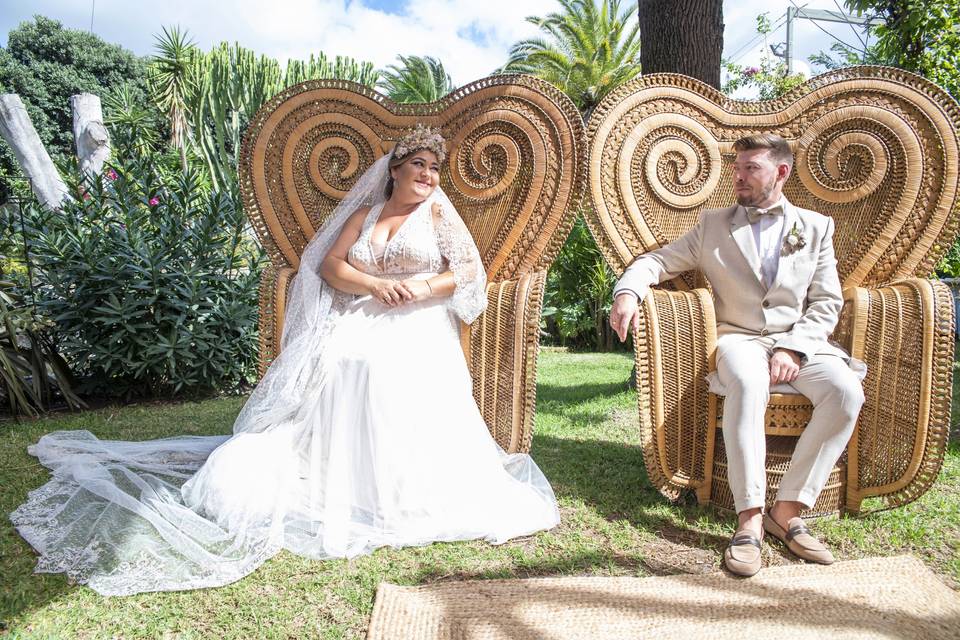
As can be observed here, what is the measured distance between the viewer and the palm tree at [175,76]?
13.9 metres

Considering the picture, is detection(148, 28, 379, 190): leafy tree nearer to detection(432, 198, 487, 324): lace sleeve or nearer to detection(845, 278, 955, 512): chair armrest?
detection(432, 198, 487, 324): lace sleeve

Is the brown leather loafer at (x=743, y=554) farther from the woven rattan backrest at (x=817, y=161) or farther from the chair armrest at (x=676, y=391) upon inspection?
the woven rattan backrest at (x=817, y=161)

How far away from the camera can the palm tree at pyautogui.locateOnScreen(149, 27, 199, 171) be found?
1388 cm

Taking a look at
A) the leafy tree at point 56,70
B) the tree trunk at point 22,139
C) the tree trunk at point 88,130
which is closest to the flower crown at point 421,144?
the tree trunk at point 22,139

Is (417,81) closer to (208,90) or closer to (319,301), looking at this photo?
(208,90)

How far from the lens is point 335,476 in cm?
233

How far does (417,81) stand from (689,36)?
17809 millimetres

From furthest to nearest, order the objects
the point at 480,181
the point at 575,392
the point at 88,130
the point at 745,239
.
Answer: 1. the point at 88,130
2. the point at 575,392
3. the point at 480,181
4. the point at 745,239

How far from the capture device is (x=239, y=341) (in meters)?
4.55

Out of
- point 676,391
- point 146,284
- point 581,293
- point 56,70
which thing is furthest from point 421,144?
point 56,70

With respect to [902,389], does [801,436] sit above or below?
below

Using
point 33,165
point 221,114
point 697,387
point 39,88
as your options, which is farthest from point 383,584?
point 39,88

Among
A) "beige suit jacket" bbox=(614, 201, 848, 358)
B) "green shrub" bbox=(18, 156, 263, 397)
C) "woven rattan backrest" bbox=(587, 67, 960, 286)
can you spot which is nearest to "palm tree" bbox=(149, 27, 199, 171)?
"green shrub" bbox=(18, 156, 263, 397)

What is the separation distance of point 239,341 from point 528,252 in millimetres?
2549
